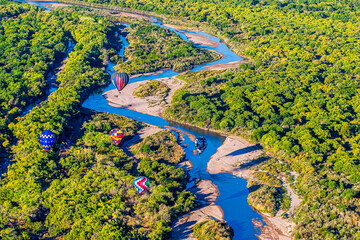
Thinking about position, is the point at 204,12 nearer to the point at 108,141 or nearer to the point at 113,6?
the point at 113,6

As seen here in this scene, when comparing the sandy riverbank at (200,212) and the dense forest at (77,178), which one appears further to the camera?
the sandy riverbank at (200,212)

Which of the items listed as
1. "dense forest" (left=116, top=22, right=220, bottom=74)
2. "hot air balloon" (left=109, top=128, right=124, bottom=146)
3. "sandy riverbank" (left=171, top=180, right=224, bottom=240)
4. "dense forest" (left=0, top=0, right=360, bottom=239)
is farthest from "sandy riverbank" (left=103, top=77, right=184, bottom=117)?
"sandy riverbank" (left=171, top=180, right=224, bottom=240)

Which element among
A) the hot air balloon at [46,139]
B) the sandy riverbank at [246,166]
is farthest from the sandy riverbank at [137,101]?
the hot air balloon at [46,139]

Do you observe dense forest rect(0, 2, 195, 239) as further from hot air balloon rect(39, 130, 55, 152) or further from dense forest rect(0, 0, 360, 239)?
hot air balloon rect(39, 130, 55, 152)

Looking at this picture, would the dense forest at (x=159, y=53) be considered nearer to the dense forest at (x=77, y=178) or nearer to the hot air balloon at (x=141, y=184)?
the dense forest at (x=77, y=178)

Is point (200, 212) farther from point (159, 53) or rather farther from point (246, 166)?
point (159, 53)

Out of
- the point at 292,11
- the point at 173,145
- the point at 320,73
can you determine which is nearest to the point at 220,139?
the point at 173,145

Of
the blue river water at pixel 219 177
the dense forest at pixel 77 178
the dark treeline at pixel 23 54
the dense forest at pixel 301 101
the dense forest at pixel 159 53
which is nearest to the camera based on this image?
the dense forest at pixel 77 178
